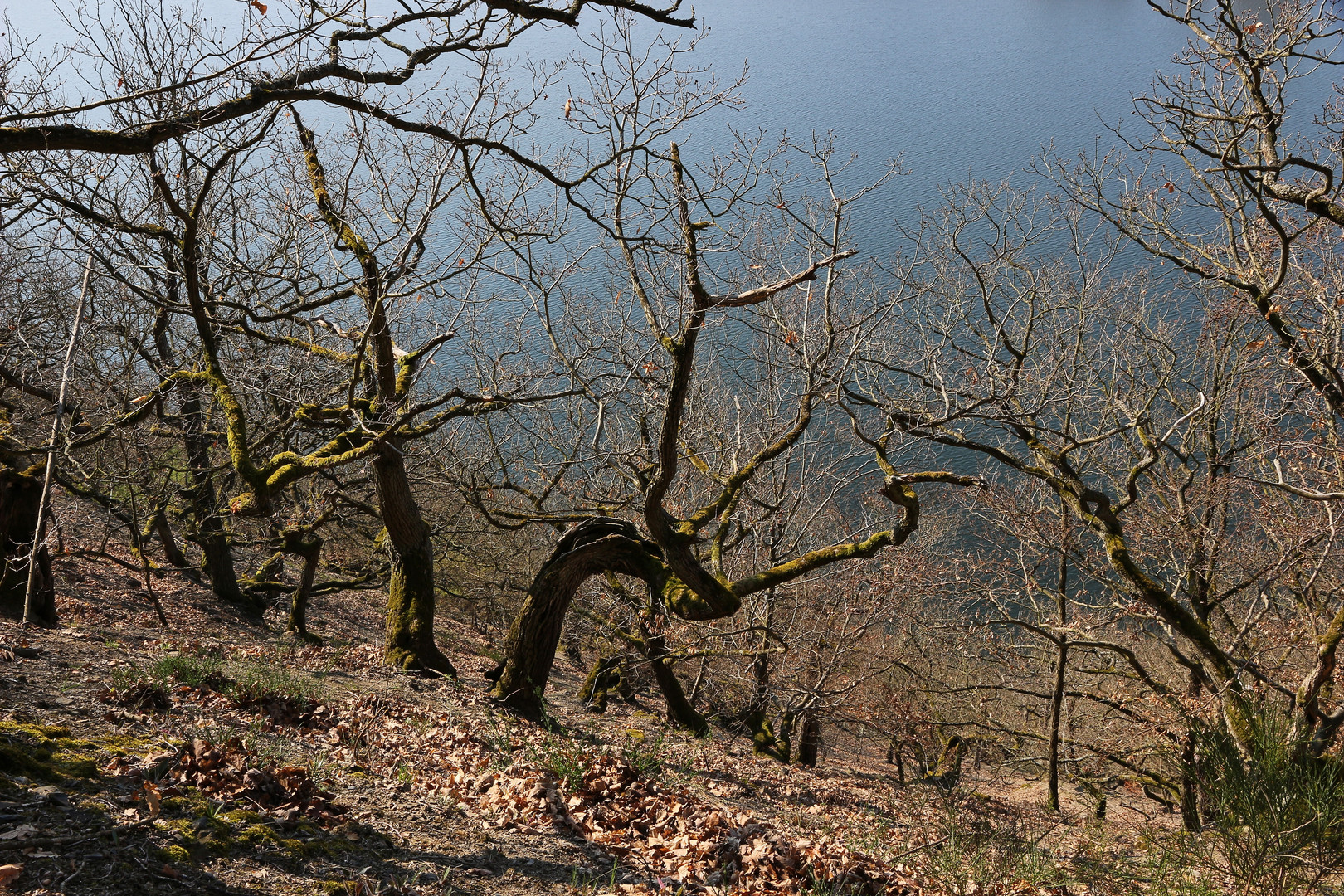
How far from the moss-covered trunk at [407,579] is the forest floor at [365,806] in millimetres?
693

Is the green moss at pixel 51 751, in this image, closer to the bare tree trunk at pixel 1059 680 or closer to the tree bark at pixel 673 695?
the tree bark at pixel 673 695

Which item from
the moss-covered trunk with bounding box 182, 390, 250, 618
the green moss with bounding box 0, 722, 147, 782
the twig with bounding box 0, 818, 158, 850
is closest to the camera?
the twig with bounding box 0, 818, 158, 850

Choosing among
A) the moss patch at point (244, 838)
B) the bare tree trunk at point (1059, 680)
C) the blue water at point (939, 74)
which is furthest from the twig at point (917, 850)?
the blue water at point (939, 74)

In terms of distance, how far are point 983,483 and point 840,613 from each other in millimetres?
5346

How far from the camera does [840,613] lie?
41.5 ft

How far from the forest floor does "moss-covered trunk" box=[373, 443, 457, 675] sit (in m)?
0.69

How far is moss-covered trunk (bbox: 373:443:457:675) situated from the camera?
857 centimetres

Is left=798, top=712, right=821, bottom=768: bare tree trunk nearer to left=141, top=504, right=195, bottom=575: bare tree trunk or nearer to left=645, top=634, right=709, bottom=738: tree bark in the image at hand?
left=645, top=634, right=709, bottom=738: tree bark

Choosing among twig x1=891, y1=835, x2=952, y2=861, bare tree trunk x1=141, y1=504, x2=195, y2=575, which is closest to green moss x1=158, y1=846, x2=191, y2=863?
twig x1=891, y1=835, x2=952, y2=861

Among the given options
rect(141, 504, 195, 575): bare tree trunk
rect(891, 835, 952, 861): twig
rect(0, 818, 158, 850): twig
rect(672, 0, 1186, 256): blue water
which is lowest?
rect(0, 818, 158, 850): twig

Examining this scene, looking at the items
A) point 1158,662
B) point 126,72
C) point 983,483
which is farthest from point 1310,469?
point 126,72

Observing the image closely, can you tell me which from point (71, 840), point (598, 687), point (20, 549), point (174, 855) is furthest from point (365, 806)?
point (598, 687)

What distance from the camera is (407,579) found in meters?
8.91

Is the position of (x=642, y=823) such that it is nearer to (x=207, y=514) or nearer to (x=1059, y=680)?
(x=1059, y=680)
